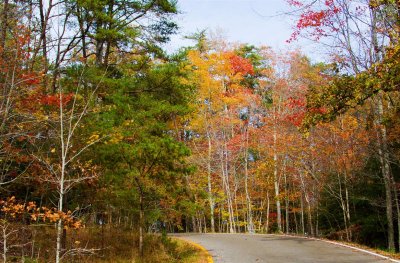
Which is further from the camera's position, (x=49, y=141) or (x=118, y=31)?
(x=118, y=31)

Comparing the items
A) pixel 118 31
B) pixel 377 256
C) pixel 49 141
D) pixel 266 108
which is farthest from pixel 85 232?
pixel 266 108

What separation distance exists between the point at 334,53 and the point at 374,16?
2011 mm

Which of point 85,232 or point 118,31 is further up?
point 118,31

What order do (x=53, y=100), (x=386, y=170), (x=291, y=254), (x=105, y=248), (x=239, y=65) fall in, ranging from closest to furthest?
(x=105, y=248) < (x=53, y=100) < (x=291, y=254) < (x=386, y=170) < (x=239, y=65)

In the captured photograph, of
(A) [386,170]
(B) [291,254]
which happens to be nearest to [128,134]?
(B) [291,254]

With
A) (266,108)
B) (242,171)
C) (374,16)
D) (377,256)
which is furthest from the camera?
(242,171)

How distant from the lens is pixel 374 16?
48.2 feet

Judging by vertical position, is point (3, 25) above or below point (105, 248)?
above

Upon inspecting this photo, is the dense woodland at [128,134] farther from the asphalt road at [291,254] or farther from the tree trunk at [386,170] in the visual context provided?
the asphalt road at [291,254]

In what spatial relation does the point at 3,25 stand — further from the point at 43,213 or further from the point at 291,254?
the point at 291,254

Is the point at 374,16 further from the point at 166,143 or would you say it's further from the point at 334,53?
the point at 166,143

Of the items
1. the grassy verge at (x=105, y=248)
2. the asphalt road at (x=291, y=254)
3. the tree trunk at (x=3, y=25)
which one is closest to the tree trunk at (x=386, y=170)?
the asphalt road at (x=291, y=254)

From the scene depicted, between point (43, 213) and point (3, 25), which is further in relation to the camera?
point (3, 25)

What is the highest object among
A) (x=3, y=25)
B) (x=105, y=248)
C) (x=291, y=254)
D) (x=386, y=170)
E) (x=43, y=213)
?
(x=3, y=25)
